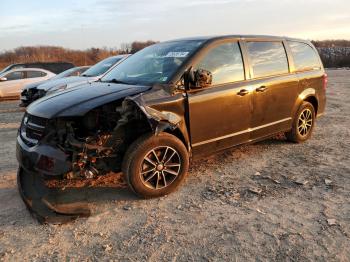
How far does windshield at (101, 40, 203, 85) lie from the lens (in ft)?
16.7

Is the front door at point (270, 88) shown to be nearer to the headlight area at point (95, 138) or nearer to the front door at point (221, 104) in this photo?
the front door at point (221, 104)

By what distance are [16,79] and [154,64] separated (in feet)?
43.7

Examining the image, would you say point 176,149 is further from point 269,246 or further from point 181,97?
point 269,246

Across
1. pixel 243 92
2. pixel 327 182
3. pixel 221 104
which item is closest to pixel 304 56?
pixel 243 92

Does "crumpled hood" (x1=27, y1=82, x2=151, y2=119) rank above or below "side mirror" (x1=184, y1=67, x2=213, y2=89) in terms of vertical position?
below

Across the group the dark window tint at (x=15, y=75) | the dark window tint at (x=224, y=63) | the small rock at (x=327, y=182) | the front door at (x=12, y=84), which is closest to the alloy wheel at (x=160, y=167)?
the dark window tint at (x=224, y=63)

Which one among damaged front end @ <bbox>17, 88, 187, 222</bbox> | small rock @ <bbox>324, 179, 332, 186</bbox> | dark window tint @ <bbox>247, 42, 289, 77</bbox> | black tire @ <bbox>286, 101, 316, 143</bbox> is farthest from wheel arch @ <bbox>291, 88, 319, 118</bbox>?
damaged front end @ <bbox>17, 88, 187, 222</bbox>

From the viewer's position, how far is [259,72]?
19.2 ft

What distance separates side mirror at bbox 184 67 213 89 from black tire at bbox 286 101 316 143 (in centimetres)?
246

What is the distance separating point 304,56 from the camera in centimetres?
698

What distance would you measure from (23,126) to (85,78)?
5.21 meters

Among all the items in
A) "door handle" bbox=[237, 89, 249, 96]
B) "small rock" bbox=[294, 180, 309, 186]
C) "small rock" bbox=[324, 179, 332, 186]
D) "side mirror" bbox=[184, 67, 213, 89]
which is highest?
"side mirror" bbox=[184, 67, 213, 89]

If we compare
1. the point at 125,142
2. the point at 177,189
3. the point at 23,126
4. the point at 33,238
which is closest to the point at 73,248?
the point at 33,238

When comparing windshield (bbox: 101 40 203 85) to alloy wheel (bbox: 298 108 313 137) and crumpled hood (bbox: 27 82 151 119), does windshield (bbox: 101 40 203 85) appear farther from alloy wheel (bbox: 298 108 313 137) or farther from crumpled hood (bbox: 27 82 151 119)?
alloy wheel (bbox: 298 108 313 137)
